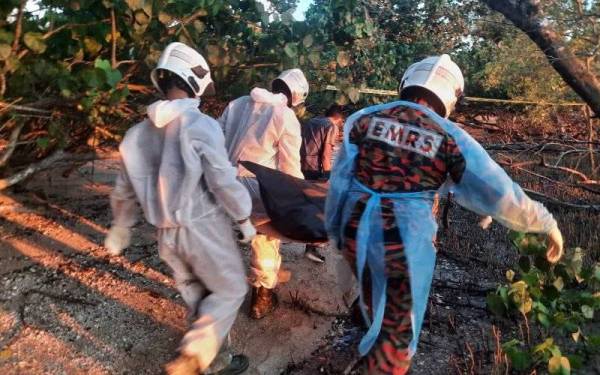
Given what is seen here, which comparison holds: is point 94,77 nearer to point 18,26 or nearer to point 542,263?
point 18,26

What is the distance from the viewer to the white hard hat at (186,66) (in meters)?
2.65

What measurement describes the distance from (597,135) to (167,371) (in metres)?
6.60

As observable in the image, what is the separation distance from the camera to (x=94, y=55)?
4.46 m

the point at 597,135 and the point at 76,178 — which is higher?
the point at 597,135

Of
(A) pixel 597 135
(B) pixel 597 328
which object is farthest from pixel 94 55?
(A) pixel 597 135

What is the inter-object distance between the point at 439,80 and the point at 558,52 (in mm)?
2800

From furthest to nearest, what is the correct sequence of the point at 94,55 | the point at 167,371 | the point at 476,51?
the point at 476,51, the point at 94,55, the point at 167,371

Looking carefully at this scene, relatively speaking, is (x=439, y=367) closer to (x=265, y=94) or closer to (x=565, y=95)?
(x=265, y=94)

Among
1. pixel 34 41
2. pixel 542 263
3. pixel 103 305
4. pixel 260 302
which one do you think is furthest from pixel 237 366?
pixel 34 41

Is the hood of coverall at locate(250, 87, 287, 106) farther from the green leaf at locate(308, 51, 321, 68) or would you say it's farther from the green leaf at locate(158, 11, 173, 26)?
the green leaf at locate(308, 51, 321, 68)

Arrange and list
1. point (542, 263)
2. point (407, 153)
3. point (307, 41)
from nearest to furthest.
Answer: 1. point (407, 153)
2. point (542, 263)
3. point (307, 41)

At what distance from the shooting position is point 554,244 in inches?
93.9

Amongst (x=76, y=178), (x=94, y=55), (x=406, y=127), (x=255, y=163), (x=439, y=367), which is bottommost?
(x=76, y=178)

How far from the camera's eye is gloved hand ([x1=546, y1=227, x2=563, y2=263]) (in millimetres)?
2336
